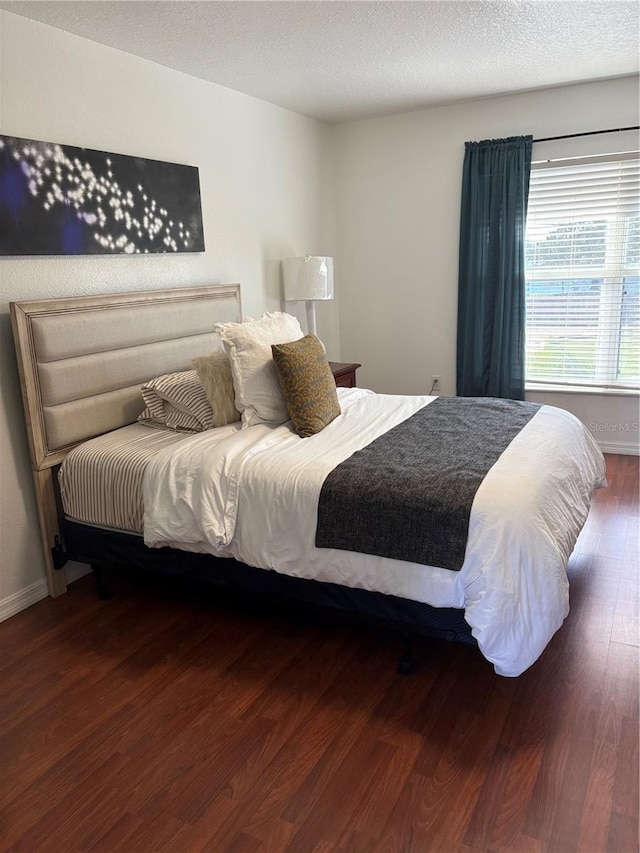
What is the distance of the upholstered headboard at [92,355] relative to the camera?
2.64m

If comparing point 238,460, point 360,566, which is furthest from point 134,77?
point 360,566

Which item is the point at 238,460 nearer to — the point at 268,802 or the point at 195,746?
the point at 195,746

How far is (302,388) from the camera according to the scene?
9.24 feet

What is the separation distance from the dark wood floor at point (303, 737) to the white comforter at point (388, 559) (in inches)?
11.5

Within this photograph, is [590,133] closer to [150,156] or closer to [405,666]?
[150,156]

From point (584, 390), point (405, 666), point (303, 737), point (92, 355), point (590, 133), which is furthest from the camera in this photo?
point (584, 390)

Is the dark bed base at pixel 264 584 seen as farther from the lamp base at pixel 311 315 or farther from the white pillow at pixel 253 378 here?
the lamp base at pixel 311 315

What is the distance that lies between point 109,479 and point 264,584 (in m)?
0.79

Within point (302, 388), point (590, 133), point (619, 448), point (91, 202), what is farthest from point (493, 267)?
A: point (91, 202)

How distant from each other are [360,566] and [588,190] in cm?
339

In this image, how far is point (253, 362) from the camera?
2.89 metres

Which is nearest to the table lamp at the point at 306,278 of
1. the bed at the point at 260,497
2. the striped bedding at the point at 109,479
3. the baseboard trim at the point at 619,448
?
the bed at the point at 260,497

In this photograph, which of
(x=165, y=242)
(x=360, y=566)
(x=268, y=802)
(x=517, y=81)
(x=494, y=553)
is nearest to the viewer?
(x=268, y=802)

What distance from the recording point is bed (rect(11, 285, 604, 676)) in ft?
6.34
